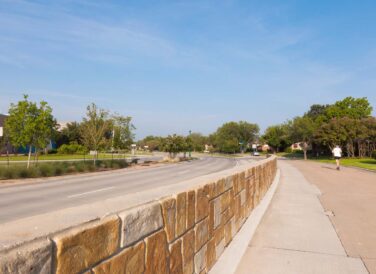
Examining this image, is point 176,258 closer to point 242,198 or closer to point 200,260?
point 200,260

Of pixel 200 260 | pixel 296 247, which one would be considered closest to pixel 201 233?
pixel 200 260

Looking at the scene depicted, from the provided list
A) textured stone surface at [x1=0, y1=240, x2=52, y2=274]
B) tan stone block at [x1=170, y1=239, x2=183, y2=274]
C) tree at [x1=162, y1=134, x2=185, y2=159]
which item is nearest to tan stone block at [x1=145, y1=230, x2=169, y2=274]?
tan stone block at [x1=170, y1=239, x2=183, y2=274]

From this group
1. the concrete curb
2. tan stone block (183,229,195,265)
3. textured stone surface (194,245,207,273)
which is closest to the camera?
tan stone block (183,229,195,265)

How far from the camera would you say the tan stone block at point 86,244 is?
169cm

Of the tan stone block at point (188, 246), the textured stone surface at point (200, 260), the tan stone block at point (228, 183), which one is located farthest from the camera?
the tan stone block at point (228, 183)

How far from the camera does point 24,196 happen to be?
12727mm

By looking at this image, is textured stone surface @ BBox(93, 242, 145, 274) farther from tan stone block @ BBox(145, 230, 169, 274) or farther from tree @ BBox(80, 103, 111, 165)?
tree @ BBox(80, 103, 111, 165)

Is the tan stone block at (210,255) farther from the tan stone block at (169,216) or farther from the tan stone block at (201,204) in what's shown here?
the tan stone block at (169,216)

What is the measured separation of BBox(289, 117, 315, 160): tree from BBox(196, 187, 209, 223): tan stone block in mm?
57542

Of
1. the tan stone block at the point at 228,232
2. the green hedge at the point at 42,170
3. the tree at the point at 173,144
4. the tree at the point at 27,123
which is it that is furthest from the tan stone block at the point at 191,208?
the tree at the point at 173,144

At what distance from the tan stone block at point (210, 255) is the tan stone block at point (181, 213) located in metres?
0.98

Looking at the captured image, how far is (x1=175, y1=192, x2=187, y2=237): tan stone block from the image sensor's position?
122 inches

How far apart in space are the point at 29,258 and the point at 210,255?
296cm

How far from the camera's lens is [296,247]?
534cm
